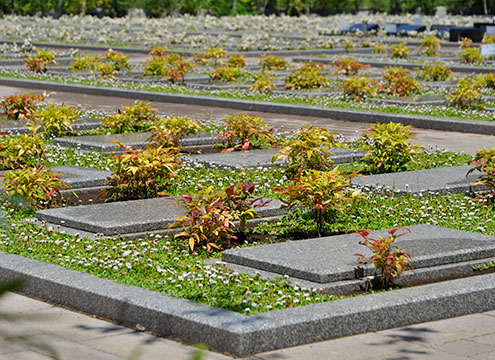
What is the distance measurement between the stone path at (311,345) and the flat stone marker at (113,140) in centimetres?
669

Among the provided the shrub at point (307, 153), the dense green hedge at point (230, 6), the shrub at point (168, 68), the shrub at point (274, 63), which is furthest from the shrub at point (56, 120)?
the dense green hedge at point (230, 6)

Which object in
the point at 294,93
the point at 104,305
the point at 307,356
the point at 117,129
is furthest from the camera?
the point at 294,93

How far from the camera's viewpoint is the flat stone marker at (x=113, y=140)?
41.6ft

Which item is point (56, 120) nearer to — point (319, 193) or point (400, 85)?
point (319, 193)

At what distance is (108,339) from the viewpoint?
5691mm

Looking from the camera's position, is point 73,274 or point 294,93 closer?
point 73,274

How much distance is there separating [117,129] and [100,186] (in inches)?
163

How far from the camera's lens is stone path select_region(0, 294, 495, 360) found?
5.39 meters

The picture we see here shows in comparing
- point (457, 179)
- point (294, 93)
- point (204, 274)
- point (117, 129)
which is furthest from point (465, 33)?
point (204, 274)

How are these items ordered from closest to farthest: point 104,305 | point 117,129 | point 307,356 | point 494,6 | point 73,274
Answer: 1. point 307,356
2. point 104,305
3. point 73,274
4. point 117,129
5. point 494,6

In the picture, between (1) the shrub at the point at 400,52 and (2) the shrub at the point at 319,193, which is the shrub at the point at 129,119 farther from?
(1) the shrub at the point at 400,52

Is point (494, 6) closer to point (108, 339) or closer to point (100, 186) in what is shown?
point (100, 186)

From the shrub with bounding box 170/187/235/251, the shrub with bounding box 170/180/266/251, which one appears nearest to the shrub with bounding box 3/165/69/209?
the shrub with bounding box 170/180/266/251

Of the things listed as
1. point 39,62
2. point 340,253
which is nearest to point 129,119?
point 340,253
